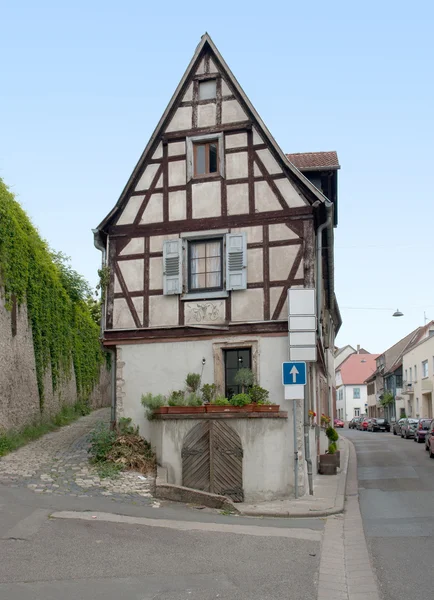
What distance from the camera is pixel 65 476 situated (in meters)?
15.1

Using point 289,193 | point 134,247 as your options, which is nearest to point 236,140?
point 289,193

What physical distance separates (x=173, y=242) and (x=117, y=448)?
5.35m

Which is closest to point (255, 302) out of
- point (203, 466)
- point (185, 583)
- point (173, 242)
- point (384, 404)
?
point (173, 242)

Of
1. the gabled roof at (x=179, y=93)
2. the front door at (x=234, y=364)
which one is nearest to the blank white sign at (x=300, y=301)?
the front door at (x=234, y=364)

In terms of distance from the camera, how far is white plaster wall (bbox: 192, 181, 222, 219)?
18266mm

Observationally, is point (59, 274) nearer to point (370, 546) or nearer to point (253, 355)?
point (253, 355)

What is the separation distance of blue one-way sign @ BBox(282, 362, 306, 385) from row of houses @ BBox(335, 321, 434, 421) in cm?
4401

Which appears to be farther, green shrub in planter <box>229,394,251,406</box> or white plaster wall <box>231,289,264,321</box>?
white plaster wall <box>231,289,264,321</box>

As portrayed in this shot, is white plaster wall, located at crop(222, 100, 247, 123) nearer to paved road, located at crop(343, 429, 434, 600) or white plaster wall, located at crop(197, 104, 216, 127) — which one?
white plaster wall, located at crop(197, 104, 216, 127)

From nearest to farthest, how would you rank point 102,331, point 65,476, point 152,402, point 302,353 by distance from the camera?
point 65,476 < point 302,353 < point 152,402 < point 102,331

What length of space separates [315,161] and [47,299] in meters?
10.6

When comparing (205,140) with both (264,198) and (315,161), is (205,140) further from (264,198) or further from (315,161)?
(315,161)

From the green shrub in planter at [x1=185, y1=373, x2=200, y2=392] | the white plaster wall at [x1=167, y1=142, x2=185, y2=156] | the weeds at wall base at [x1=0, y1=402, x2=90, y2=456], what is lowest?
the weeds at wall base at [x1=0, y1=402, x2=90, y2=456]

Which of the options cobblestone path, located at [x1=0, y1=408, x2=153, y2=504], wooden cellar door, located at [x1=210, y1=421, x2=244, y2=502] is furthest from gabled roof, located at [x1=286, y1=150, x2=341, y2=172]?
cobblestone path, located at [x1=0, y1=408, x2=153, y2=504]
